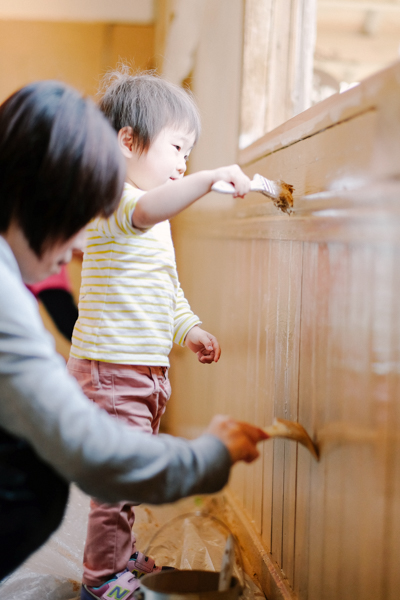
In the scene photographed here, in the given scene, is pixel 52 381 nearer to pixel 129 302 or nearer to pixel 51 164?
pixel 51 164

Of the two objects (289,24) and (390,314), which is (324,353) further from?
(289,24)

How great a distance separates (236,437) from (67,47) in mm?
3039

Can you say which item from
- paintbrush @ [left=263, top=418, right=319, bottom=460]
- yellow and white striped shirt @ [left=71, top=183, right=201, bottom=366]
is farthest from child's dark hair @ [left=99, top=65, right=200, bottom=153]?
paintbrush @ [left=263, top=418, right=319, bottom=460]

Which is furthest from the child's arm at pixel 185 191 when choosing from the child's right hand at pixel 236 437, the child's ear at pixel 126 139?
the child's right hand at pixel 236 437

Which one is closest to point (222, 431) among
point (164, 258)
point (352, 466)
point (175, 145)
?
point (352, 466)

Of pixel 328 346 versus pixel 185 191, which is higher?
pixel 185 191

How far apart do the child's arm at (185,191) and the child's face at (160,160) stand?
19cm

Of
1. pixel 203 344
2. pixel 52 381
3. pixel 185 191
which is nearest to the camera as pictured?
pixel 52 381

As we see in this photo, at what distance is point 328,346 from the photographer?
95cm

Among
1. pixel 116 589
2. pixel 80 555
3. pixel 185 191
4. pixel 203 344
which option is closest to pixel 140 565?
pixel 116 589

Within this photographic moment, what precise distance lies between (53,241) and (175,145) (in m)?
0.44

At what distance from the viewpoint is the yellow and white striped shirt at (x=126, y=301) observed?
44.1 inches

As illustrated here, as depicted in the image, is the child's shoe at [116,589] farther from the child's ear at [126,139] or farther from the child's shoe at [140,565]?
the child's ear at [126,139]

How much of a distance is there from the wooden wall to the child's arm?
15 centimetres
